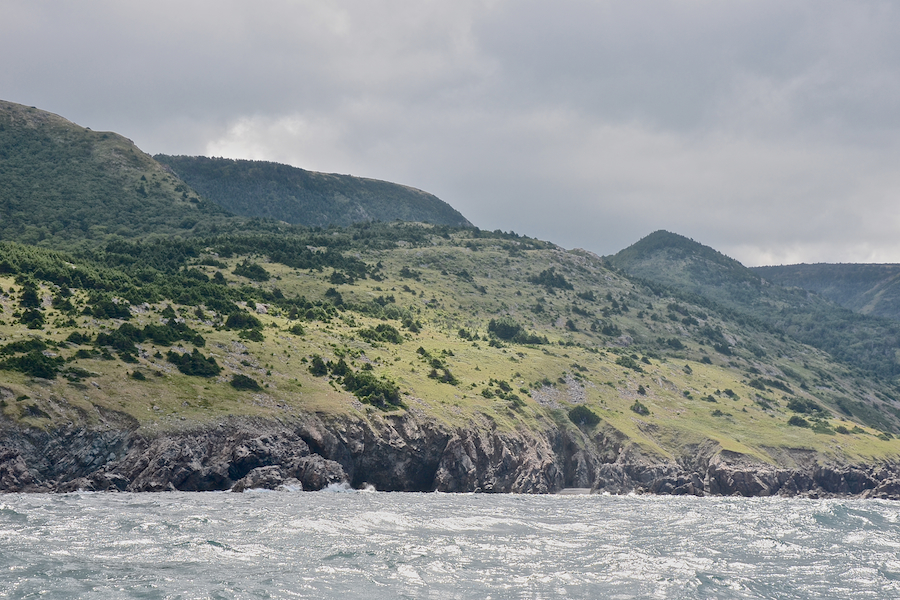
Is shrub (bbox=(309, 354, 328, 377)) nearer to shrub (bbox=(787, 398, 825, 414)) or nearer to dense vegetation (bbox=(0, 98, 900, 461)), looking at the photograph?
dense vegetation (bbox=(0, 98, 900, 461))

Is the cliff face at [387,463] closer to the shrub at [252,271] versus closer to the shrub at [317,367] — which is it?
the shrub at [317,367]

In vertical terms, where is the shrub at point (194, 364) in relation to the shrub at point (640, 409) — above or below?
above

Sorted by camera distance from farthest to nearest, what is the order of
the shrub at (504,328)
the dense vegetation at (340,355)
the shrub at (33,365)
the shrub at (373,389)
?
the shrub at (504,328) → the shrub at (373,389) → the dense vegetation at (340,355) → the shrub at (33,365)

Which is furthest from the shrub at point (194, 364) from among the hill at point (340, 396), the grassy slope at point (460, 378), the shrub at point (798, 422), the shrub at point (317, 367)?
the shrub at point (798, 422)

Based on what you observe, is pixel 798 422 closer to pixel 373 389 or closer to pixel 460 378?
pixel 460 378

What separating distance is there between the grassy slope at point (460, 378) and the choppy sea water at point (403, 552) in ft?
54.4

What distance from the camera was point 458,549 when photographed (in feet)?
132

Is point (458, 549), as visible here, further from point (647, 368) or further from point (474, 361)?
point (647, 368)

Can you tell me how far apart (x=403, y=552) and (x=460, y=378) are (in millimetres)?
75827

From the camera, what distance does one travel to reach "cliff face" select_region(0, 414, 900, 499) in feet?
214

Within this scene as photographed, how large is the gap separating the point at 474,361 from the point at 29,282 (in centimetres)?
6650

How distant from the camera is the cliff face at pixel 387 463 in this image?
65125mm

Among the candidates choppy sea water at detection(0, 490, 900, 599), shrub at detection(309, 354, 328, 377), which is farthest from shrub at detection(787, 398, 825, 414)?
shrub at detection(309, 354, 328, 377)

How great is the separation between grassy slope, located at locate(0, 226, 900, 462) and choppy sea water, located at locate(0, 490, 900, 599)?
16.6m
